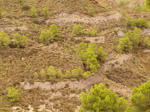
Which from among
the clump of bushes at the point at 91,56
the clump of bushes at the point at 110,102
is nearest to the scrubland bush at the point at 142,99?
the clump of bushes at the point at 110,102

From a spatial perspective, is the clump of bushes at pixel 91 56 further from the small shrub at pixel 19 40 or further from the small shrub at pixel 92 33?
the small shrub at pixel 19 40

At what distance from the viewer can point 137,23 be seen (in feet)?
267

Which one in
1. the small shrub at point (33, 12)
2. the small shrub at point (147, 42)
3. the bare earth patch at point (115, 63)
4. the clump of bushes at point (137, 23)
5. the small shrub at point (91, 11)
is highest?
the small shrub at point (33, 12)

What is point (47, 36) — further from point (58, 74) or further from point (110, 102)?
point (110, 102)

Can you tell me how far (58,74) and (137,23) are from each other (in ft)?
151

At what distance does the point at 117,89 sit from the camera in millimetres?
50031

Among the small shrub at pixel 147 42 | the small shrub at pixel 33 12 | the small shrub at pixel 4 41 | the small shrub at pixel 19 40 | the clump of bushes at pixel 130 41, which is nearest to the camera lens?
the small shrub at pixel 4 41

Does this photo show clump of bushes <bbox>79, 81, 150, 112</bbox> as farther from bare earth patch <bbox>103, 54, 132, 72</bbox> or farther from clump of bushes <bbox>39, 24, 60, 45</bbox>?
clump of bushes <bbox>39, 24, 60, 45</bbox>

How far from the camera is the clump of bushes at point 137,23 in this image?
8106 centimetres

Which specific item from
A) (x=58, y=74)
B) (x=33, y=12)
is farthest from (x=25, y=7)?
(x=58, y=74)

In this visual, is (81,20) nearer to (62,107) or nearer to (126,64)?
(126,64)

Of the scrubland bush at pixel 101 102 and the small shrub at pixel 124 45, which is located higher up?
the scrubland bush at pixel 101 102

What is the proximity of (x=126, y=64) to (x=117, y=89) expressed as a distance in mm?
15736

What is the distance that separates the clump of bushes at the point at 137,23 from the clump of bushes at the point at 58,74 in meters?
39.0
